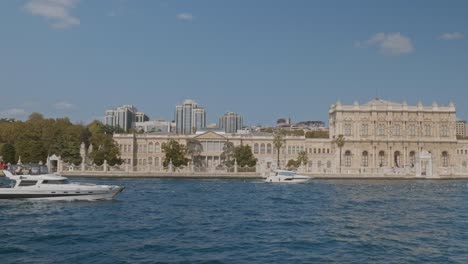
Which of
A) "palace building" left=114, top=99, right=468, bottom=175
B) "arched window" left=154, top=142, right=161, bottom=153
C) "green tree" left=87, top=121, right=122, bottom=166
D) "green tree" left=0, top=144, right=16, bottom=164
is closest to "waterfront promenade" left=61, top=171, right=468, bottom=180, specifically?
A: "green tree" left=87, top=121, right=122, bottom=166

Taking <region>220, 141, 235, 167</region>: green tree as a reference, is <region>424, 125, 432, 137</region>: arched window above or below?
above

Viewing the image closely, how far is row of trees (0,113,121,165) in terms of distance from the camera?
8600cm

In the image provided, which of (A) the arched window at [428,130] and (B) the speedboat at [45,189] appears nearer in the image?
(B) the speedboat at [45,189]

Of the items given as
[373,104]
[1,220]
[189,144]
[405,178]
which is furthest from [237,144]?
[1,220]

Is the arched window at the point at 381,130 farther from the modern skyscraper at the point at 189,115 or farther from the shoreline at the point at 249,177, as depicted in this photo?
the modern skyscraper at the point at 189,115

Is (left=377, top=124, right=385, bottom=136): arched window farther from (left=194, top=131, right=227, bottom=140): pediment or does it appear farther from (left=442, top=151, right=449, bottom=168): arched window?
(left=194, top=131, right=227, bottom=140): pediment

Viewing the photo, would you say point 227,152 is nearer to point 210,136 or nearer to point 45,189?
point 210,136

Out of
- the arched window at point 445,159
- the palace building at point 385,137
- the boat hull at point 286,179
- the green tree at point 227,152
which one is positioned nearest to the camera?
the boat hull at point 286,179

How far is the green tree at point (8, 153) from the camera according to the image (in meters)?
84.9

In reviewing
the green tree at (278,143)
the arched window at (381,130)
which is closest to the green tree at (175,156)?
the green tree at (278,143)

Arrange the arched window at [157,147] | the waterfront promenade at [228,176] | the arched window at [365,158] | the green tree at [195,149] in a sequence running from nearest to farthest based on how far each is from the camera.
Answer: the waterfront promenade at [228,176]
the arched window at [365,158]
the green tree at [195,149]
the arched window at [157,147]

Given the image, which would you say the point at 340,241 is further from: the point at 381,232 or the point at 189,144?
the point at 189,144

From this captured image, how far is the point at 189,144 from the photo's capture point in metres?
102

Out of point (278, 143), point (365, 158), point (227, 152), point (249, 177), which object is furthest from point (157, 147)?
point (365, 158)
